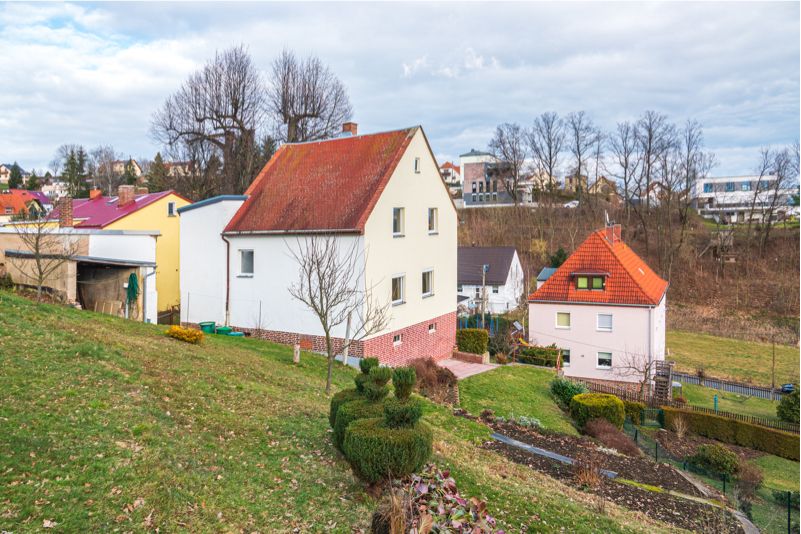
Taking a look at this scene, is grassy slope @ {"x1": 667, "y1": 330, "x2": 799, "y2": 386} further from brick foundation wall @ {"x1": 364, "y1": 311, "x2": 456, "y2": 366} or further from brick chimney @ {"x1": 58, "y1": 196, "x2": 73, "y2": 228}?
brick chimney @ {"x1": 58, "y1": 196, "x2": 73, "y2": 228}

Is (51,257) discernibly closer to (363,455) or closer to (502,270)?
(363,455)

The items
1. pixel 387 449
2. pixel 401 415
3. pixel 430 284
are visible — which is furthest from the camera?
pixel 430 284

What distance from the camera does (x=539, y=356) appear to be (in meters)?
28.1

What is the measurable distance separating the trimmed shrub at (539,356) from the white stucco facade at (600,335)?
217 cm

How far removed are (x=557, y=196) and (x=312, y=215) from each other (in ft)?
161

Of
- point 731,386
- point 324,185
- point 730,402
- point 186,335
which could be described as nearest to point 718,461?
point 730,402

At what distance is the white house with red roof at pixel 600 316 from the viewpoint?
2870 cm

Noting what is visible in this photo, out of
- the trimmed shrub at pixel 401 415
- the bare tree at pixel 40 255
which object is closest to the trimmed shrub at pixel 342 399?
the trimmed shrub at pixel 401 415

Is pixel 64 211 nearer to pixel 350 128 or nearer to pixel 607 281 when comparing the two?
pixel 350 128

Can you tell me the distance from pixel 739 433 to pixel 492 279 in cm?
2550

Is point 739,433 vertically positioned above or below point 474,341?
below

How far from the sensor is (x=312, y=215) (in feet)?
67.0

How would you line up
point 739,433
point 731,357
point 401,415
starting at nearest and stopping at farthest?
point 401,415, point 739,433, point 731,357

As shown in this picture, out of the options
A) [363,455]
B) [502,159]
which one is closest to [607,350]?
[363,455]
